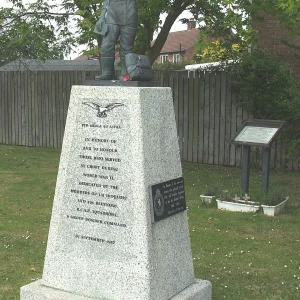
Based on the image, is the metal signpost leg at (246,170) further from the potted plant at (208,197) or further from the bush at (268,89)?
the bush at (268,89)

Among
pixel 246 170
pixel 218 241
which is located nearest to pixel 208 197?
pixel 246 170

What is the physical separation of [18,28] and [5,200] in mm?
4362

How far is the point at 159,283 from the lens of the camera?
4.34 metres

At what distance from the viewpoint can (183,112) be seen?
13.7 metres

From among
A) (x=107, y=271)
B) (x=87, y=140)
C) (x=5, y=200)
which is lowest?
(x=5, y=200)

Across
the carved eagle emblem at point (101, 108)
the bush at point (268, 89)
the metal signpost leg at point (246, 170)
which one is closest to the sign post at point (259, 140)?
the metal signpost leg at point (246, 170)

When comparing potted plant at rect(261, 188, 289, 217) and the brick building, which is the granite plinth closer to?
potted plant at rect(261, 188, 289, 217)

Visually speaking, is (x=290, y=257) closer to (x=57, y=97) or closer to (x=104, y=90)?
(x=104, y=90)

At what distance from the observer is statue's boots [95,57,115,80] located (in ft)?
15.3

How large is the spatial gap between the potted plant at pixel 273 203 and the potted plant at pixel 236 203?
14cm

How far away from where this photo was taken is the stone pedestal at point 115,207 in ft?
14.0

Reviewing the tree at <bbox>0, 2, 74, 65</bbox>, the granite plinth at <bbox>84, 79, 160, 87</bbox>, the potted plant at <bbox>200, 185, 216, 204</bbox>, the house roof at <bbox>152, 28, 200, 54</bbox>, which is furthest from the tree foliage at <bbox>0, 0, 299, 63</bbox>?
the house roof at <bbox>152, 28, 200, 54</bbox>

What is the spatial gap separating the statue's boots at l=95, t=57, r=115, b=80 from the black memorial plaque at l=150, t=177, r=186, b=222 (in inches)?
39.9

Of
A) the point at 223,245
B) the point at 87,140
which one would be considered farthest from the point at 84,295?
the point at 223,245
